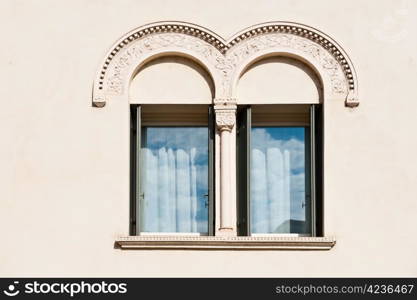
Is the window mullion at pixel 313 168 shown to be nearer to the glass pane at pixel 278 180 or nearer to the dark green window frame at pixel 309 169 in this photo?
the dark green window frame at pixel 309 169

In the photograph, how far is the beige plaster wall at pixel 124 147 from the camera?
12.4 m

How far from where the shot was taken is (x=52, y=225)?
1254 cm

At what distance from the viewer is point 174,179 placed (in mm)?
13180

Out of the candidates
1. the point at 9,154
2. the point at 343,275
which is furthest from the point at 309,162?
the point at 9,154

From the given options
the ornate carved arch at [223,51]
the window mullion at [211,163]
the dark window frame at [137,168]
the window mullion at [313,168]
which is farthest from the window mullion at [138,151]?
the window mullion at [313,168]

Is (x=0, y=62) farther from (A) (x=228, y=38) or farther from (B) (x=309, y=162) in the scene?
(B) (x=309, y=162)

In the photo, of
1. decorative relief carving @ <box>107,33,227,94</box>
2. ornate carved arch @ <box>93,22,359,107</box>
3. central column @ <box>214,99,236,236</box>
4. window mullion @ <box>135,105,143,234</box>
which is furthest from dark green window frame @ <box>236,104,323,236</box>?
window mullion @ <box>135,105,143,234</box>

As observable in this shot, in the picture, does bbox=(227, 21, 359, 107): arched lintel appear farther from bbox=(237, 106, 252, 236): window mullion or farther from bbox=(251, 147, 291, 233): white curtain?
bbox=(251, 147, 291, 233): white curtain

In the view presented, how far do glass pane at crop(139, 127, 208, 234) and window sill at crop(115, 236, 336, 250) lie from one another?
0.55 meters

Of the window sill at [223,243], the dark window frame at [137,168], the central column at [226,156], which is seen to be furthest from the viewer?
the dark window frame at [137,168]

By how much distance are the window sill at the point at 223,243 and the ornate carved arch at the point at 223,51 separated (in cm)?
173

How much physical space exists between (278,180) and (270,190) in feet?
0.53

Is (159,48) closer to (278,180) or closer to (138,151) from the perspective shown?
(138,151)

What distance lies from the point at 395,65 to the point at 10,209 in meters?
5.02
